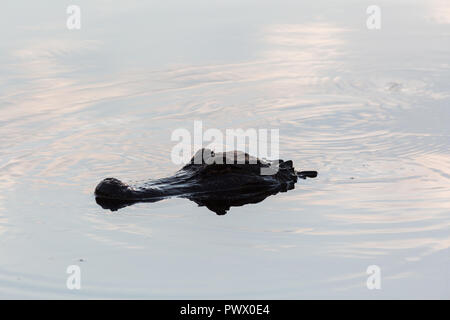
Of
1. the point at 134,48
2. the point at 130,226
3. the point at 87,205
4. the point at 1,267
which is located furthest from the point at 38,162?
the point at 134,48

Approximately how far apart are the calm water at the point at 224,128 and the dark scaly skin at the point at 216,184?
0.64ft

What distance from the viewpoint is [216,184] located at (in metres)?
10.5

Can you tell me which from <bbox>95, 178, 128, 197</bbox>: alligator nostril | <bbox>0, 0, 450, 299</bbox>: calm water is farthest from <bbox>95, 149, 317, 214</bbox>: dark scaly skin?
<bbox>0, 0, 450, 299</bbox>: calm water

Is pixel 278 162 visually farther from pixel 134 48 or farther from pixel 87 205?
pixel 134 48

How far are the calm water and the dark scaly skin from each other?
0.20 m

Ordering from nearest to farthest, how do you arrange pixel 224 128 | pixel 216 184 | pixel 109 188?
pixel 109 188
pixel 216 184
pixel 224 128

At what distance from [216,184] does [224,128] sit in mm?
3176

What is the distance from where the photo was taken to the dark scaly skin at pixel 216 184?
395 inches

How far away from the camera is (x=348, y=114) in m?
14.2

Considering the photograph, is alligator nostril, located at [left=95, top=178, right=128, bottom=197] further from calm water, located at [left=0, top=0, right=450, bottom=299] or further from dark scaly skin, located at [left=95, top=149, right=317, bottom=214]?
calm water, located at [left=0, top=0, right=450, bottom=299]

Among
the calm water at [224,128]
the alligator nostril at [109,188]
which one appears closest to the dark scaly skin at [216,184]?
the alligator nostril at [109,188]

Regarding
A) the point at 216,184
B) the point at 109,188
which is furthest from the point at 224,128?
the point at 109,188

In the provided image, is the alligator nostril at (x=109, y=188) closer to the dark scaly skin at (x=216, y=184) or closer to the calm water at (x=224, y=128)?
the dark scaly skin at (x=216, y=184)

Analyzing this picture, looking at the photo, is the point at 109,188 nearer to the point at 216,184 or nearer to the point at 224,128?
the point at 216,184
